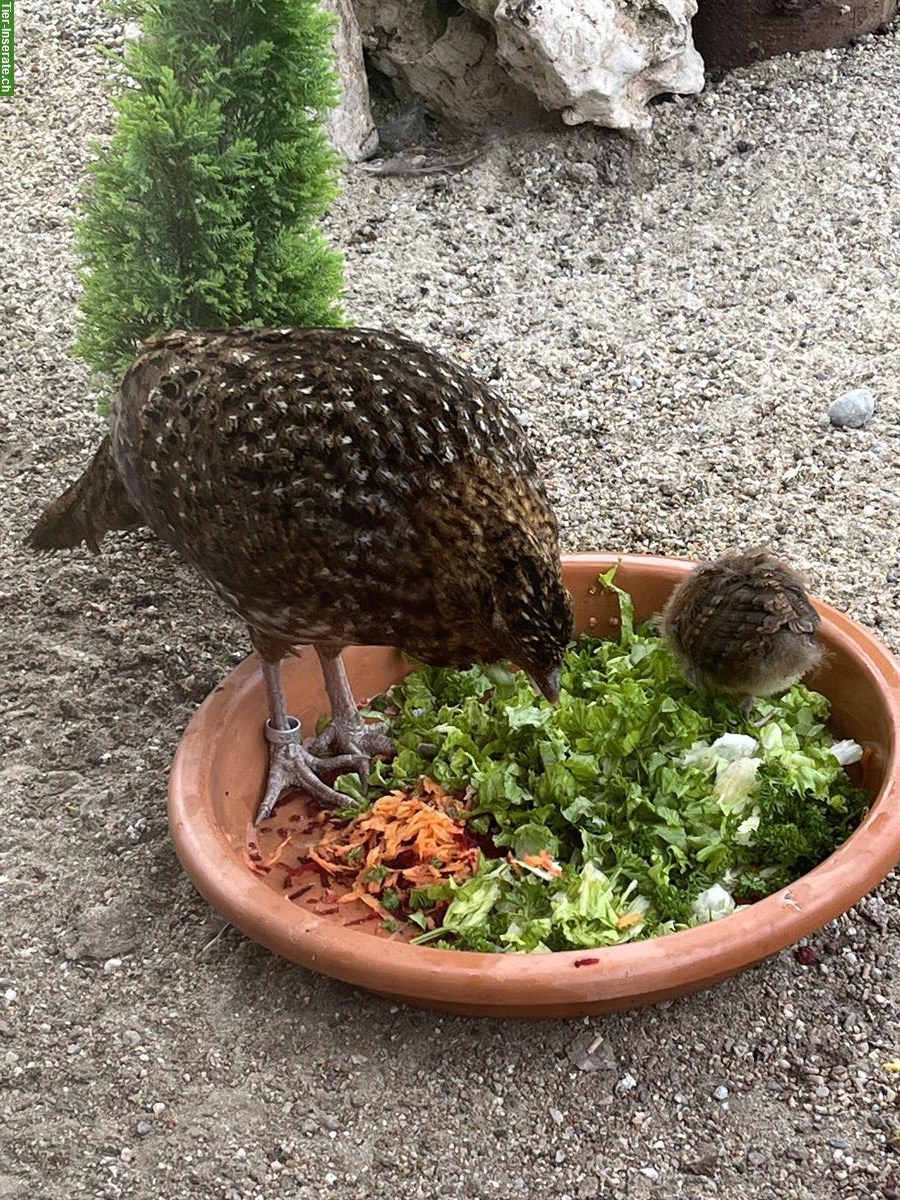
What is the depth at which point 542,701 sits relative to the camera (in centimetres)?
408

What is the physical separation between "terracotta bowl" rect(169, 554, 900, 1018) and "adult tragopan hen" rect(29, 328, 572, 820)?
44 cm

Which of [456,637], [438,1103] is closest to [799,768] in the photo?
[456,637]

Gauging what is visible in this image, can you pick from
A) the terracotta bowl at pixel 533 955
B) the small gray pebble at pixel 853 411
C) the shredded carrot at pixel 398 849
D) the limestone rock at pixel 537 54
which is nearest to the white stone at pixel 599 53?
the limestone rock at pixel 537 54

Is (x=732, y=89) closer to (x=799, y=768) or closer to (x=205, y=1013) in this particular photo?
(x=799, y=768)

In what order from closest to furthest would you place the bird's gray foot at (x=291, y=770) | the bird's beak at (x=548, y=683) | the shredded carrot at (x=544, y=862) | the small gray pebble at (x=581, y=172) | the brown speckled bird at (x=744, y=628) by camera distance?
1. the bird's beak at (x=548, y=683)
2. the shredded carrot at (x=544, y=862)
3. the brown speckled bird at (x=744, y=628)
4. the bird's gray foot at (x=291, y=770)
5. the small gray pebble at (x=581, y=172)

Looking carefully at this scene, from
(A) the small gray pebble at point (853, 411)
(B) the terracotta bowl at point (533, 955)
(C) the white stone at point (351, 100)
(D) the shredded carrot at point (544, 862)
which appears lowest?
(D) the shredded carrot at point (544, 862)

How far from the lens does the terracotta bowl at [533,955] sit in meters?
3.12

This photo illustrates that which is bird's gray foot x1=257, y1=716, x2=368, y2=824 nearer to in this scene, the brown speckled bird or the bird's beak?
the bird's beak

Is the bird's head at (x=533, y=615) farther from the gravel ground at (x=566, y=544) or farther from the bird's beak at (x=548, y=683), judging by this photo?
the gravel ground at (x=566, y=544)

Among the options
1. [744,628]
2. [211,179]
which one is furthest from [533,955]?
[211,179]

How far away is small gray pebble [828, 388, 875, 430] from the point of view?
544 cm

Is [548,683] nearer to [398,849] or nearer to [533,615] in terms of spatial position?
[533,615]

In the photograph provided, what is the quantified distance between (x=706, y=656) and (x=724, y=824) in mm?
498

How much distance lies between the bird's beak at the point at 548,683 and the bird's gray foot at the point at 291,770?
2.75ft
